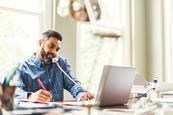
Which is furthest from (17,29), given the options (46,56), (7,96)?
(7,96)

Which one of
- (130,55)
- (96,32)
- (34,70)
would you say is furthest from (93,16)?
(130,55)

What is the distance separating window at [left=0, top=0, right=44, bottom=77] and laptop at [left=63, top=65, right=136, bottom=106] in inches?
56.8

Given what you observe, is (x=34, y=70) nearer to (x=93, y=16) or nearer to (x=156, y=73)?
(x=93, y=16)

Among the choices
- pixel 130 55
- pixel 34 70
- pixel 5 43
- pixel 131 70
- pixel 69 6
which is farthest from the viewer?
pixel 130 55

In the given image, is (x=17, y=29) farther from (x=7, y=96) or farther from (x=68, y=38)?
(x=7, y=96)

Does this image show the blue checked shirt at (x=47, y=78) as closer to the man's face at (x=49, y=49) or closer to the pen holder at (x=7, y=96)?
the man's face at (x=49, y=49)

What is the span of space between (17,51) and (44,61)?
74cm

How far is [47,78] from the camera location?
91.5 inches

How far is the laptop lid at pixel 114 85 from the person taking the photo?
4.68ft

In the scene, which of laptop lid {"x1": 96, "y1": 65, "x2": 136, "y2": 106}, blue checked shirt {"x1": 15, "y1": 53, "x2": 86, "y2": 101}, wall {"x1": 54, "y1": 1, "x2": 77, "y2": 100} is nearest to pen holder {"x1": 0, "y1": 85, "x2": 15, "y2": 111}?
laptop lid {"x1": 96, "y1": 65, "x2": 136, "y2": 106}

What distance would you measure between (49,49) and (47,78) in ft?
0.71

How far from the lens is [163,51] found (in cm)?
445

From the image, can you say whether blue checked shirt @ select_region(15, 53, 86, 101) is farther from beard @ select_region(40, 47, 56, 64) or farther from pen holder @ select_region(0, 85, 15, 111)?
pen holder @ select_region(0, 85, 15, 111)

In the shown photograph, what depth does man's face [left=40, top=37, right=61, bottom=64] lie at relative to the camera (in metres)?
2.31
